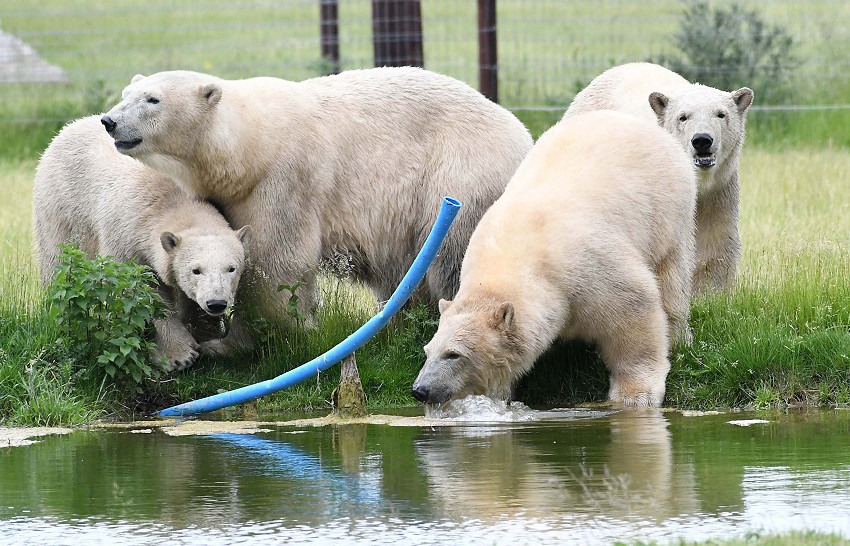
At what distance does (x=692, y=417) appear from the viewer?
7348 mm

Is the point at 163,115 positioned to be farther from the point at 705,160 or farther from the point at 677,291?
the point at 705,160

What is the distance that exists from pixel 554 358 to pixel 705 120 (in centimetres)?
193

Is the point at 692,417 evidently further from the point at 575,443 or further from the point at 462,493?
the point at 462,493

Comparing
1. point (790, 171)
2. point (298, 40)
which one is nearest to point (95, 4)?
point (298, 40)

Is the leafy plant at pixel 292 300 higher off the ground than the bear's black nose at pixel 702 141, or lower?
lower

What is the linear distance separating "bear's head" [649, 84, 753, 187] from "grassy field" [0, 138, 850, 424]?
858mm

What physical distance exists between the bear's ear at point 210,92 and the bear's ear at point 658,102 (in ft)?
9.40

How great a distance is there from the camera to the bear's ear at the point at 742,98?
29.7 feet

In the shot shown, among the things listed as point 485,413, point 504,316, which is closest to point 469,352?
point 504,316

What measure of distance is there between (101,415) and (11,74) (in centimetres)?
1465

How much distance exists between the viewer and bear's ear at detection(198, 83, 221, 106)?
26.4ft

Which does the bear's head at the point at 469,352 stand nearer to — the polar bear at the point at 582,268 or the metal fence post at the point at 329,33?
the polar bear at the point at 582,268

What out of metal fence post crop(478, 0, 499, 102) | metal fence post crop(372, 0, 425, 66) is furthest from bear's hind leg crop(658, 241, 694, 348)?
metal fence post crop(478, 0, 499, 102)

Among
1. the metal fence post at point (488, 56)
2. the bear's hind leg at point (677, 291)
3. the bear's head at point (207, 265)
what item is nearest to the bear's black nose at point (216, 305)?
the bear's head at point (207, 265)
